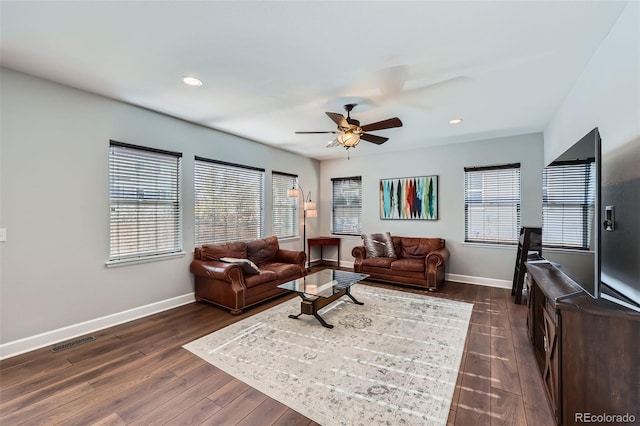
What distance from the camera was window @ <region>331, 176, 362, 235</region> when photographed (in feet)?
21.3

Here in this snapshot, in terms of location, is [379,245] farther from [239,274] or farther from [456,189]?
[239,274]

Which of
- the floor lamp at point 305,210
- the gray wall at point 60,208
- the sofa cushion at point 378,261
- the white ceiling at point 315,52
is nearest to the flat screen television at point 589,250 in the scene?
the white ceiling at point 315,52

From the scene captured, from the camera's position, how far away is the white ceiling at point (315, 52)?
1.81 m

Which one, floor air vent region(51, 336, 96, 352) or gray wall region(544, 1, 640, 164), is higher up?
gray wall region(544, 1, 640, 164)

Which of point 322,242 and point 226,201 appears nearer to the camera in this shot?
point 226,201

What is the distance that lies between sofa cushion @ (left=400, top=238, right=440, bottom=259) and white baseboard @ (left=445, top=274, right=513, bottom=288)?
0.63m

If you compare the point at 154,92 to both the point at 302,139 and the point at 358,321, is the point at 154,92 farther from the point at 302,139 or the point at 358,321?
the point at 358,321

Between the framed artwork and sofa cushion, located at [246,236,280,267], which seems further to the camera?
the framed artwork

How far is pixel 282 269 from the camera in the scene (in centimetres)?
435

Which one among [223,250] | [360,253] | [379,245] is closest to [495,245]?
[379,245]

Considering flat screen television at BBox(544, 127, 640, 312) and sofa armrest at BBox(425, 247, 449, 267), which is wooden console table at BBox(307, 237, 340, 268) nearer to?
sofa armrest at BBox(425, 247, 449, 267)

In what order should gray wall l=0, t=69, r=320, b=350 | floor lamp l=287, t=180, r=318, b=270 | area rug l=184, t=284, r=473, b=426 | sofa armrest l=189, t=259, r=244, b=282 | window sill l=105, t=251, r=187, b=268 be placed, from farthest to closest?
1. floor lamp l=287, t=180, r=318, b=270
2. sofa armrest l=189, t=259, r=244, b=282
3. window sill l=105, t=251, r=187, b=268
4. gray wall l=0, t=69, r=320, b=350
5. area rug l=184, t=284, r=473, b=426

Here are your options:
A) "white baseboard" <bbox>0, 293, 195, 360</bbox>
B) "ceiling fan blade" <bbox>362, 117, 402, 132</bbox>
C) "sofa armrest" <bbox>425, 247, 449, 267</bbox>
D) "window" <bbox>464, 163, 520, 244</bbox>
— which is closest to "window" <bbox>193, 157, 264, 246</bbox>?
"white baseboard" <bbox>0, 293, 195, 360</bbox>

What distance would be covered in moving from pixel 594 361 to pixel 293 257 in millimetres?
3880
